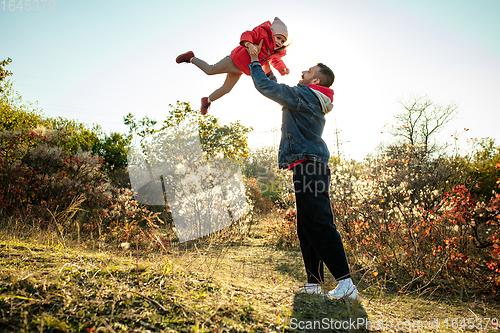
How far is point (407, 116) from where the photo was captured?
21047mm

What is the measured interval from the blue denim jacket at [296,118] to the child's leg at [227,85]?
97cm

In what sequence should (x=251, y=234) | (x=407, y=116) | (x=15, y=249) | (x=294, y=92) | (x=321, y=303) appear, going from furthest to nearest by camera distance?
(x=407, y=116), (x=251, y=234), (x=294, y=92), (x=15, y=249), (x=321, y=303)

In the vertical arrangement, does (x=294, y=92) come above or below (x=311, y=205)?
above

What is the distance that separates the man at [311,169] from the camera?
196 centimetres

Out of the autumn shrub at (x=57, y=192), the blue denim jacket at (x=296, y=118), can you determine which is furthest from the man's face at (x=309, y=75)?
the autumn shrub at (x=57, y=192)

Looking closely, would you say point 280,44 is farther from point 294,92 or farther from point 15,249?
point 15,249

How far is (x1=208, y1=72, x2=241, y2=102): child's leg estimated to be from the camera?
3201 millimetres

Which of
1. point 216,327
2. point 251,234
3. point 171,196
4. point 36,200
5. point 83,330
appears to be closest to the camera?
point 83,330

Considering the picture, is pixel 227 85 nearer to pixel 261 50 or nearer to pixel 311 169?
pixel 261 50

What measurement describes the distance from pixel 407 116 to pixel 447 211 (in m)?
20.4

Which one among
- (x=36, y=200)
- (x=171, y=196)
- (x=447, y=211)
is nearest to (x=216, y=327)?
(x=447, y=211)

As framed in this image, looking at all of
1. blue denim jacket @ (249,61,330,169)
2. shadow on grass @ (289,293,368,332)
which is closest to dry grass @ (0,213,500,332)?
shadow on grass @ (289,293,368,332)

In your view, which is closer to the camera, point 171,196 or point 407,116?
point 171,196

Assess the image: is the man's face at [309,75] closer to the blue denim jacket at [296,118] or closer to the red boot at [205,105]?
the blue denim jacket at [296,118]
